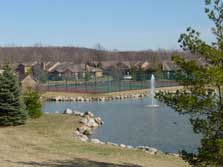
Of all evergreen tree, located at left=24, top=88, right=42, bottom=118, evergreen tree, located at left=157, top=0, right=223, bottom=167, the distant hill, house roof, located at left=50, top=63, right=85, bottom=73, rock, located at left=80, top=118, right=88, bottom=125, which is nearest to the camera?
evergreen tree, located at left=157, top=0, right=223, bottom=167

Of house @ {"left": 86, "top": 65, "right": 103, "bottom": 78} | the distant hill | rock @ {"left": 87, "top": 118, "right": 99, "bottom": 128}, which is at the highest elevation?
the distant hill

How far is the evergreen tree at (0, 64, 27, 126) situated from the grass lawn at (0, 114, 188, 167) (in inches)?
28.6

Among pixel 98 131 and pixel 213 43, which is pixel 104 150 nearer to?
pixel 213 43

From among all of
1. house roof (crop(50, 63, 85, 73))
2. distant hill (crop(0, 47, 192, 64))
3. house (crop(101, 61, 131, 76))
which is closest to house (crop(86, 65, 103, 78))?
house (crop(101, 61, 131, 76))

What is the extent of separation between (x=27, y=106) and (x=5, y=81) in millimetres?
2743

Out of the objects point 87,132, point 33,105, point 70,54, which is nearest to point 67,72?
point 70,54

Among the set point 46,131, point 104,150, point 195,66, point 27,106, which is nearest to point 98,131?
point 27,106

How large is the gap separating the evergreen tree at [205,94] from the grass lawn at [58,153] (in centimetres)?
360

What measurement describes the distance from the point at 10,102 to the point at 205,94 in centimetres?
1378

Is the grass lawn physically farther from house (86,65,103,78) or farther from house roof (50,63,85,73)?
house roof (50,63,85,73)

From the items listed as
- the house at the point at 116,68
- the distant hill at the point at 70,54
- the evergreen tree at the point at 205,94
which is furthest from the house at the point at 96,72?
the evergreen tree at the point at 205,94

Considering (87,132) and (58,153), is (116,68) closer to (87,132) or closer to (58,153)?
(87,132)

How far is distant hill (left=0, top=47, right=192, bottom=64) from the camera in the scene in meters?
136

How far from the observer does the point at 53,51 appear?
14725cm
